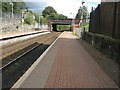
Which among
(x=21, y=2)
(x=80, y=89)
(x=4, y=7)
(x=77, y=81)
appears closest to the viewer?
(x=80, y=89)

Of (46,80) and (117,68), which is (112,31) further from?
(46,80)

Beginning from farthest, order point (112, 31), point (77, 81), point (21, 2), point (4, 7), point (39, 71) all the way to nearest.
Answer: point (21, 2)
point (4, 7)
point (112, 31)
point (39, 71)
point (77, 81)

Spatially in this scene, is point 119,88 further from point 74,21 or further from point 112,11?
point 74,21

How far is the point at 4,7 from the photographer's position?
78.2m

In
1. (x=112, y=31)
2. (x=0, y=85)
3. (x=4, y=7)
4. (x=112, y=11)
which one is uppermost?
(x=4, y=7)

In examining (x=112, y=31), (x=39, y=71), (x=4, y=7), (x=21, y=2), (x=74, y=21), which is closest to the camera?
(x=39, y=71)

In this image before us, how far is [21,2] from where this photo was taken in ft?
327

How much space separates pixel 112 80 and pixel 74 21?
7827cm

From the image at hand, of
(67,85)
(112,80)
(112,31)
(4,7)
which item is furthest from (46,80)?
(4,7)

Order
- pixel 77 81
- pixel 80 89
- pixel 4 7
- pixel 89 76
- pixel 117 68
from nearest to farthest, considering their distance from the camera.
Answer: pixel 80 89 < pixel 77 81 < pixel 89 76 < pixel 117 68 < pixel 4 7

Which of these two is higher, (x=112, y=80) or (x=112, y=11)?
(x=112, y=11)

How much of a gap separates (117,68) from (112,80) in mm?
1944

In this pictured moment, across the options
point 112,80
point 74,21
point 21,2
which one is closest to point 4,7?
point 21,2

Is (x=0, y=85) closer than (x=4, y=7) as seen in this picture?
Yes
